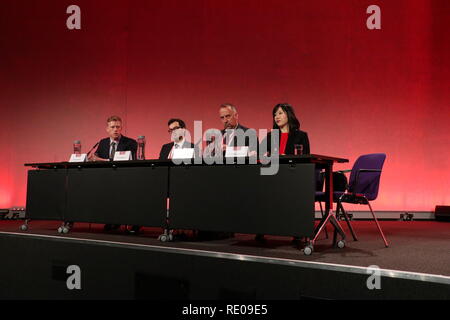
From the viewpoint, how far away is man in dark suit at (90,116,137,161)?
421cm

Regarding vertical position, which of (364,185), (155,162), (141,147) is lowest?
(364,185)

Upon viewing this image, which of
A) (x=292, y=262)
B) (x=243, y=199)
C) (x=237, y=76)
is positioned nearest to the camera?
(x=292, y=262)

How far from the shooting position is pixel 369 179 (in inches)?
131

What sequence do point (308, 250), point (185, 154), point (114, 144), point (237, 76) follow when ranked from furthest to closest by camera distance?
point (237, 76)
point (114, 144)
point (185, 154)
point (308, 250)

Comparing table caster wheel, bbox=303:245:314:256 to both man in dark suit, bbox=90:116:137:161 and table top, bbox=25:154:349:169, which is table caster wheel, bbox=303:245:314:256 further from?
man in dark suit, bbox=90:116:137:161

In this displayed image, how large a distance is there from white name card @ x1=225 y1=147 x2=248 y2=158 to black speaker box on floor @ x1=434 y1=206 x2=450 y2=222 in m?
4.46

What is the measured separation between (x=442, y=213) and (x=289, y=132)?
3799 millimetres

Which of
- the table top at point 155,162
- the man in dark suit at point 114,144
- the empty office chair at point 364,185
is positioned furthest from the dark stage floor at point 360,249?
the man in dark suit at point 114,144

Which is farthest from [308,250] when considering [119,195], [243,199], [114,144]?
[114,144]

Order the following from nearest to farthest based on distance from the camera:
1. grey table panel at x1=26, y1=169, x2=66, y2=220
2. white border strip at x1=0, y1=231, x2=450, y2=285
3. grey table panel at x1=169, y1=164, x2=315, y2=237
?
white border strip at x1=0, y1=231, x2=450, y2=285 < grey table panel at x1=169, y1=164, x2=315, y2=237 < grey table panel at x1=26, y1=169, x2=66, y2=220

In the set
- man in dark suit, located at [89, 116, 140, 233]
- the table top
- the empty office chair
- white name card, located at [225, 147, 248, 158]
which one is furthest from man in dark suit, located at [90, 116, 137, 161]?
the empty office chair

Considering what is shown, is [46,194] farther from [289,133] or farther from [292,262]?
[292,262]

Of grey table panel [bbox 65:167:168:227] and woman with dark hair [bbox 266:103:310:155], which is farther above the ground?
woman with dark hair [bbox 266:103:310:155]
